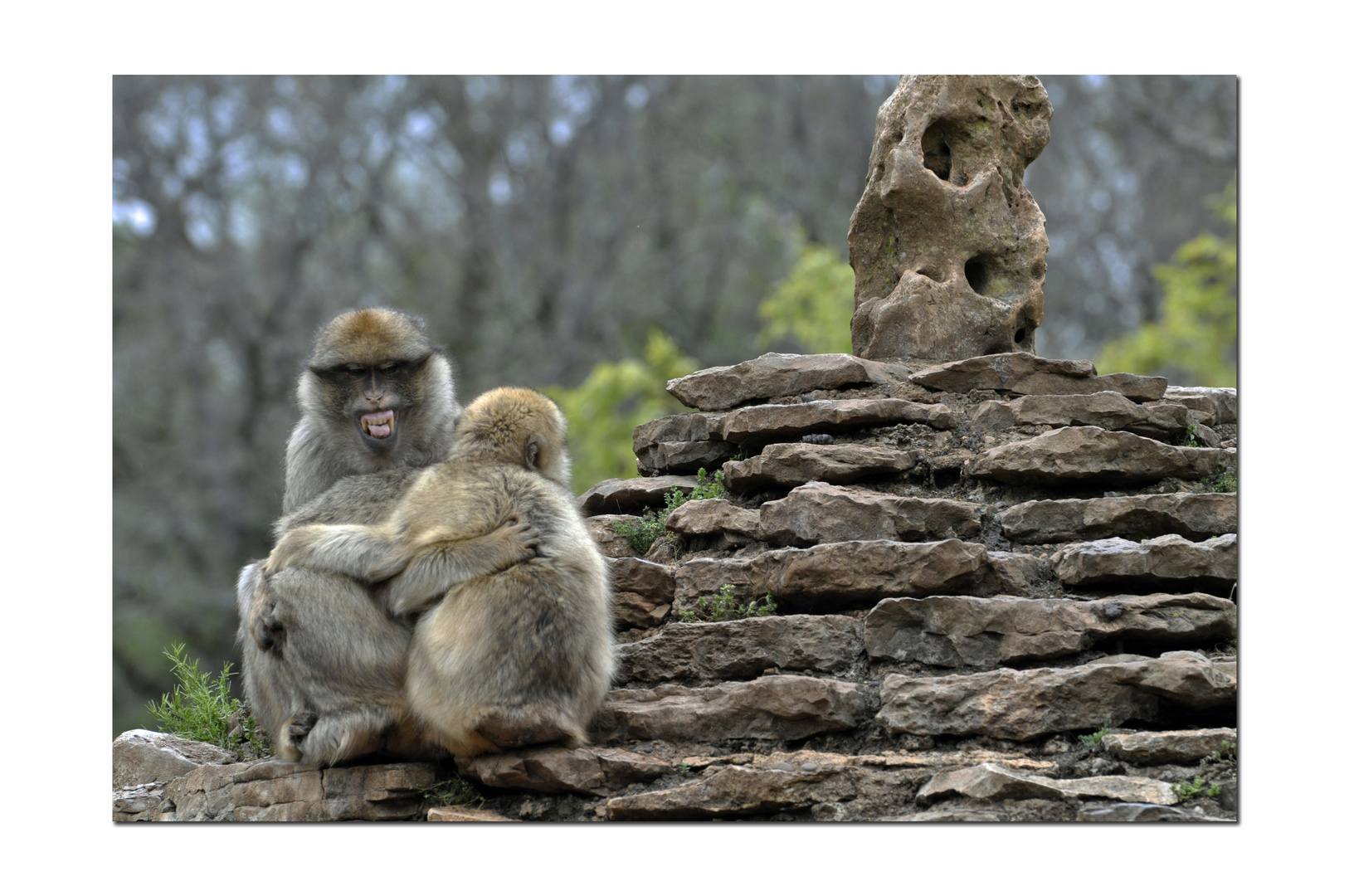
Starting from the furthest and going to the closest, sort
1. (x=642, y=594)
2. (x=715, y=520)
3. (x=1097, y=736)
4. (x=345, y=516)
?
(x=715, y=520), (x=642, y=594), (x=345, y=516), (x=1097, y=736)

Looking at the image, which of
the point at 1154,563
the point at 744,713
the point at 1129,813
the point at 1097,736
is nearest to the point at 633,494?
the point at 744,713

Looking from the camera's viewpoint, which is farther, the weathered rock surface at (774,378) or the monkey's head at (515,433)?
the weathered rock surface at (774,378)

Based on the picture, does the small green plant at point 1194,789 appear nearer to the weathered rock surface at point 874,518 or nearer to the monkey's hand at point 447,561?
the weathered rock surface at point 874,518

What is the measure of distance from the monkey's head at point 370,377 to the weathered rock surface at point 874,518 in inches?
71.7

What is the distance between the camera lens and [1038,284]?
281 inches

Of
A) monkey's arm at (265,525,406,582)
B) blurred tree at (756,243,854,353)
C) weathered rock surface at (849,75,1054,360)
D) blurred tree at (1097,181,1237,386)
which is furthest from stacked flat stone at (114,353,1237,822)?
blurred tree at (1097,181,1237,386)

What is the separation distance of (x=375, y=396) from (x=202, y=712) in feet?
6.56

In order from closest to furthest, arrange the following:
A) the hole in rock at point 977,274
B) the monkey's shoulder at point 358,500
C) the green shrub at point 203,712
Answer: the monkey's shoulder at point 358,500 < the green shrub at point 203,712 < the hole in rock at point 977,274

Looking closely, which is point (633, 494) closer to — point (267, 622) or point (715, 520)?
point (715, 520)

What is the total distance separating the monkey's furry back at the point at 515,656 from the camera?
4.99 meters

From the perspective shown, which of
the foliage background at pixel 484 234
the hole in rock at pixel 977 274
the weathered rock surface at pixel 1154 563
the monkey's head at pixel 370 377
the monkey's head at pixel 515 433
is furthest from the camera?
the foliage background at pixel 484 234

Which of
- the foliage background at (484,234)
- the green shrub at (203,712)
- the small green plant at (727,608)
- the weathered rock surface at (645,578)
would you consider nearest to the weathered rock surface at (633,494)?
the weathered rock surface at (645,578)

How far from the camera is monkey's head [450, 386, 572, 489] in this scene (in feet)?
18.1

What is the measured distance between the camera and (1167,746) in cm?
485
